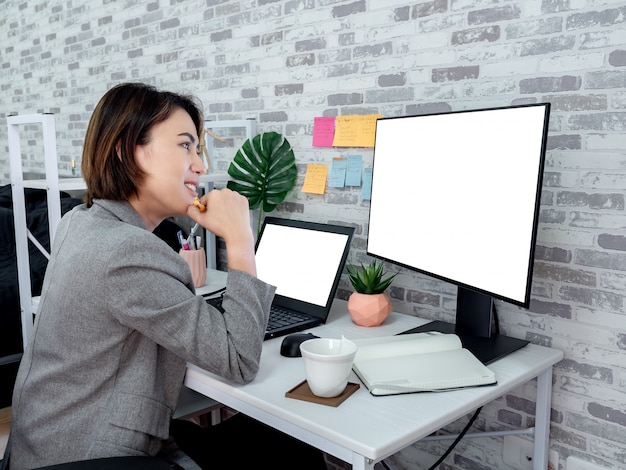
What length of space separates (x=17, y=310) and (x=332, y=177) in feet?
4.90

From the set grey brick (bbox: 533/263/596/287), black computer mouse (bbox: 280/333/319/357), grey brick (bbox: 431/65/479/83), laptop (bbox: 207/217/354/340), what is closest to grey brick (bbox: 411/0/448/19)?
grey brick (bbox: 431/65/479/83)

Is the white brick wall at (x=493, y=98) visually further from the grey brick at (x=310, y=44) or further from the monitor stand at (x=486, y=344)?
the monitor stand at (x=486, y=344)

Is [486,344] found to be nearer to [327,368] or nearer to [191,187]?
[327,368]

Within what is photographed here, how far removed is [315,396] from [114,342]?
1.30 ft

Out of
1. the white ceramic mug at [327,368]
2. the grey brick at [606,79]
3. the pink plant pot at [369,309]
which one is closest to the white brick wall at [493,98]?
the grey brick at [606,79]

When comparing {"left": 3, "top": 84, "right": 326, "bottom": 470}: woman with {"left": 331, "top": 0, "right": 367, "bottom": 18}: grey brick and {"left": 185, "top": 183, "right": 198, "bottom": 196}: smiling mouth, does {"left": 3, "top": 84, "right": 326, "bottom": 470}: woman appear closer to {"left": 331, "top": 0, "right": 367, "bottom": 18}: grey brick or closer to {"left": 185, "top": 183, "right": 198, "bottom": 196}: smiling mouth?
{"left": 185, "top": 183, "right": 198, "bottom": 196}: smiling mouth

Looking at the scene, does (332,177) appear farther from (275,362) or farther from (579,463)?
(579,463)

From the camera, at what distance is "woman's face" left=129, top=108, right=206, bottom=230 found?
1.25 m

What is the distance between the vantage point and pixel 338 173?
193 cm

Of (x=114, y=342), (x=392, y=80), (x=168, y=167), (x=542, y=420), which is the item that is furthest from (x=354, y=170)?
(x=114, y=342)

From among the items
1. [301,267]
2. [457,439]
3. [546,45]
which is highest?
[546,45]

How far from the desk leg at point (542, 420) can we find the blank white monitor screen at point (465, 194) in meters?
0.34

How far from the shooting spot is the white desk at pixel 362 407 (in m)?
0.96

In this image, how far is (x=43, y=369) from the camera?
3.80ft
